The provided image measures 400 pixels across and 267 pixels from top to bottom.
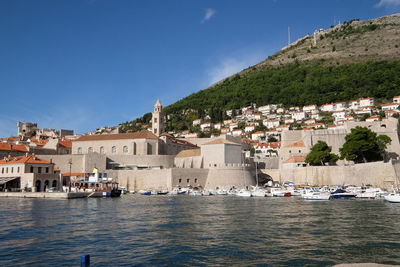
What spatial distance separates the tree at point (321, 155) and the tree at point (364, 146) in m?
1.46

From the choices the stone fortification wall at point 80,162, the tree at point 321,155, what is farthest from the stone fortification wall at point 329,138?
the stone fortification wall at point 80,162

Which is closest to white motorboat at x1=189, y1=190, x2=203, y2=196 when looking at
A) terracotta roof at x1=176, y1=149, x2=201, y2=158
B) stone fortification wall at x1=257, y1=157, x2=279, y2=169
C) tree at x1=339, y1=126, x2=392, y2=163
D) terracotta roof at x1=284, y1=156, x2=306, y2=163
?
terracotta roof at x1=176, y1=149, x2=201, y2=158

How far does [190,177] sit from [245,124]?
52831 mm

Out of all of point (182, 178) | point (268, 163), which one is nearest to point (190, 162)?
point (182, 178)

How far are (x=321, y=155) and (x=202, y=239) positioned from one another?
32.5 m

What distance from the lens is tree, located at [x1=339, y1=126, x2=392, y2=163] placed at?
40.0m

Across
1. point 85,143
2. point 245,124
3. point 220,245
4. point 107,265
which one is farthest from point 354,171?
point 245,124

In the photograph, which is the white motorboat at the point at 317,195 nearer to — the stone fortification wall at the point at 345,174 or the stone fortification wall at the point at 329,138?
the stone fortification wall at the point at 345,174

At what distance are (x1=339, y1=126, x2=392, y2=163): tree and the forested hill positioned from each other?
4978 cm

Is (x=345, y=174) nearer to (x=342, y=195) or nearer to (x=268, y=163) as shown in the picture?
(x=342, y=195)

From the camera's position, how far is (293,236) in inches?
535

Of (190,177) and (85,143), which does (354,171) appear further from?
(85,143)

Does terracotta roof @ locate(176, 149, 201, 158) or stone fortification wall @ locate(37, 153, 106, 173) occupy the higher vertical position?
terracotta roof @ locate(176, 149, 201, 158)

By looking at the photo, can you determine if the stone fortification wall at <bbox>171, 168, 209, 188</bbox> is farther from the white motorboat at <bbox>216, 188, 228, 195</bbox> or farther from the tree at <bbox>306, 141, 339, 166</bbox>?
the tree at <bbox>306, 141, 339, 166</bbox>
